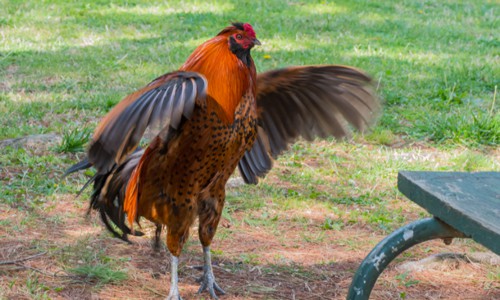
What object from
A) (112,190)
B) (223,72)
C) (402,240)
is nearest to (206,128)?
(223,72)

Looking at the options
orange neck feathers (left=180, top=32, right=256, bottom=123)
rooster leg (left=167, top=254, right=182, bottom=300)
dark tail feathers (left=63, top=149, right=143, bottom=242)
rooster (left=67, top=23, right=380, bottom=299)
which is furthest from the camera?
dark tail feathers (left=63, top=149, right=143, bottom=242)

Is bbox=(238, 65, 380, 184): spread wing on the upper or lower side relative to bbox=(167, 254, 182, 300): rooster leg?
upper

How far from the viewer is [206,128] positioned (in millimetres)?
3543

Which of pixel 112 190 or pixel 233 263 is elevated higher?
pixel 112 190

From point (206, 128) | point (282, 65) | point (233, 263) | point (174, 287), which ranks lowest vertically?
point (233, 263)

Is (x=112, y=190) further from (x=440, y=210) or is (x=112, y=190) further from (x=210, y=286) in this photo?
(x=440, y=210)

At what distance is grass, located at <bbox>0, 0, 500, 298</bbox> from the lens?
5.00m

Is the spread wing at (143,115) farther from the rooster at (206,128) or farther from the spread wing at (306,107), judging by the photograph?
the spread wing at (306,107)

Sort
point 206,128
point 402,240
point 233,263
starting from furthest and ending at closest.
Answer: point 233,263, point 206,128, point 402,240

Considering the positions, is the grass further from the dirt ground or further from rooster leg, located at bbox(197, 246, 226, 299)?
rooster leg, located at bbox(197, 246, 226, 299)

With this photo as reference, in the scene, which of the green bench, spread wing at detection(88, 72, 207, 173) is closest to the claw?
spread wing at detection(88, 72, 207, 173)

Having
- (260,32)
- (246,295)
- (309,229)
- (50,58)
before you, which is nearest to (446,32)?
(260,32)

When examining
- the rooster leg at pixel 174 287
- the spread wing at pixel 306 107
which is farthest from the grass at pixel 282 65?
the spread wing at pixel 306 107

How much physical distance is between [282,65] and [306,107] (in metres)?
3.75
